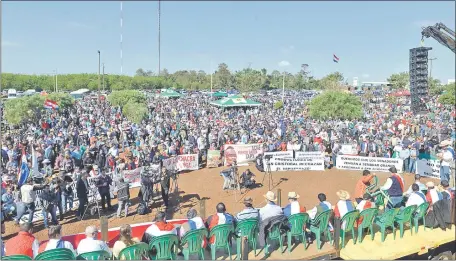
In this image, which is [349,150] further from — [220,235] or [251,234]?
[220,235]

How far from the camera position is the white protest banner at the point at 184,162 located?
15708 millimetres

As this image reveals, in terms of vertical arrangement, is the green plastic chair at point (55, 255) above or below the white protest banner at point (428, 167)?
above

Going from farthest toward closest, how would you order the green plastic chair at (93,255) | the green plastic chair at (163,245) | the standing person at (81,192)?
the standing person at (81,192), the green plastic chair at (163,245), the green plastic chair at (93,255)

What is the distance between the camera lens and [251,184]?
13.8 metres

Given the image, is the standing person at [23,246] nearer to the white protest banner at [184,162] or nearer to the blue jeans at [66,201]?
the blue jeans at [66,201]

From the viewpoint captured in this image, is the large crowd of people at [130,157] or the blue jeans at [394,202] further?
the blue jeans at [394,202]

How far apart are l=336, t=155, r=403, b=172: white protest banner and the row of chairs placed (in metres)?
8.48

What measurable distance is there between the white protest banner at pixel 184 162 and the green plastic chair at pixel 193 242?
9.53 meters

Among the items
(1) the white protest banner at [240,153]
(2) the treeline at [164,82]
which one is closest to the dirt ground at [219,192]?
(1) the white protest banner at [240,153]

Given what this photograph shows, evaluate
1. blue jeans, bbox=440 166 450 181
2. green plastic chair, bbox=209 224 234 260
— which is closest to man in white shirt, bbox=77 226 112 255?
green plastic chair, bbox=209 224 234 260

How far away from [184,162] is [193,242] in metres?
10.4

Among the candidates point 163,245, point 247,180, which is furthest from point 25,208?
point 247,180

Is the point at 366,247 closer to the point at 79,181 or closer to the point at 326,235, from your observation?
the point at 326,235

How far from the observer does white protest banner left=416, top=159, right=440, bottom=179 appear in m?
14.8
